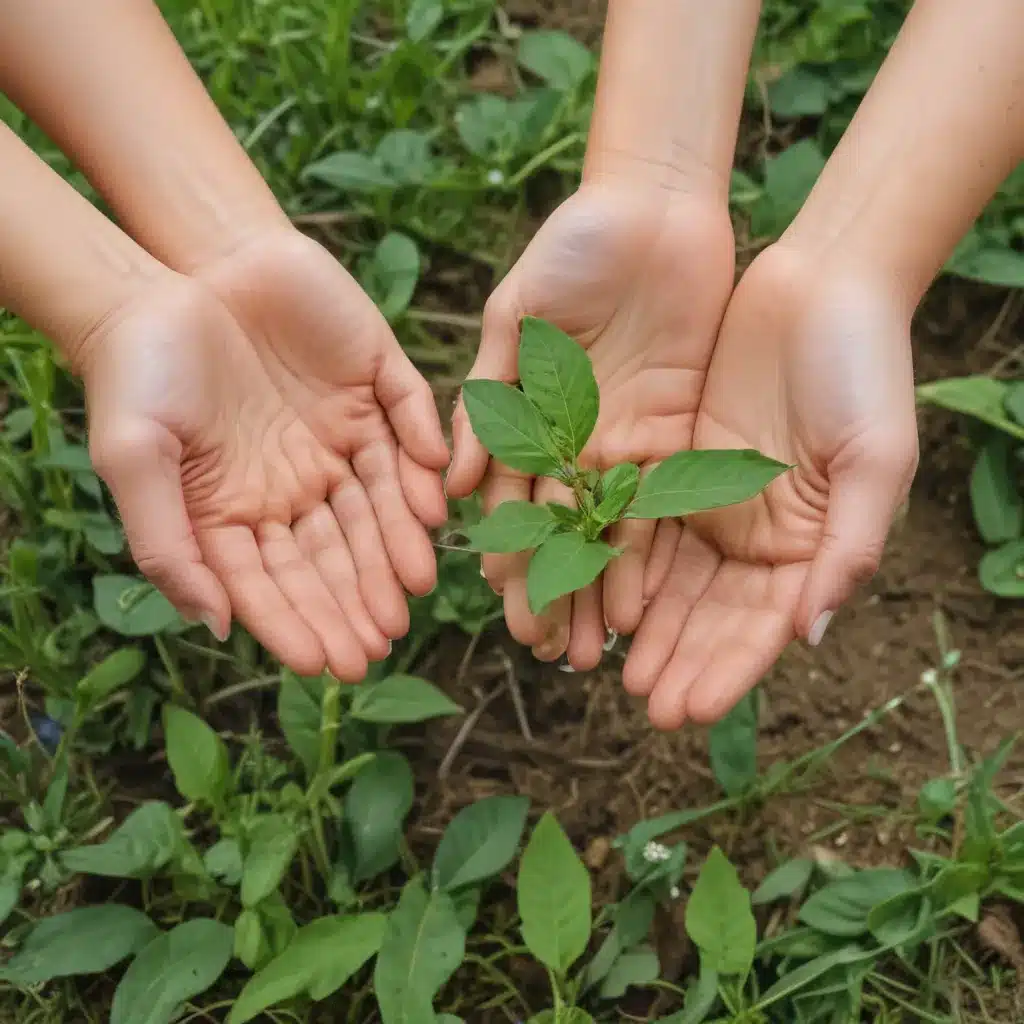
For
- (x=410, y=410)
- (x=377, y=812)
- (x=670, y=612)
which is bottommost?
(x=377, y=812)

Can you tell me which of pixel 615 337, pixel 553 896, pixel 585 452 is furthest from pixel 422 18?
pixel 553 896

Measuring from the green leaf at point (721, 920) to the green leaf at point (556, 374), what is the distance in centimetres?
47

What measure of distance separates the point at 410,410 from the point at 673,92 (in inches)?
19.5

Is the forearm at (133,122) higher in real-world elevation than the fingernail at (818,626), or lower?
higher

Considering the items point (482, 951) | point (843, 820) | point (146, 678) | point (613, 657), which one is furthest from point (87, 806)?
point (843, 820)

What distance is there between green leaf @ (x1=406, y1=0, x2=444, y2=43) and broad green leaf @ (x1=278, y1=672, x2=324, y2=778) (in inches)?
39.5

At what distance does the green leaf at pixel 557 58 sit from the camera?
1.61 meters

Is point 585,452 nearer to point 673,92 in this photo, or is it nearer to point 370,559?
point 370,559

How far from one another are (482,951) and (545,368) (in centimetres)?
67

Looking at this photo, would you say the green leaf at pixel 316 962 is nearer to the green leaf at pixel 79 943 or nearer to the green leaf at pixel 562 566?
the green leaf at pixel 79 943

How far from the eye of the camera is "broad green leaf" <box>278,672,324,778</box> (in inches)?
47.2

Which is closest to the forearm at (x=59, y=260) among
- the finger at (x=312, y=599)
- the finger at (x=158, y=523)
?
the finger at (x=158, y=523)

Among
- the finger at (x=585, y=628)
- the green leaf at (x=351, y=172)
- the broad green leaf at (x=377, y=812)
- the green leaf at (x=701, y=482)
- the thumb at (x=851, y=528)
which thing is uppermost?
the green leaf at (x=351, y=172)

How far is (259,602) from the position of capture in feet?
3.36
